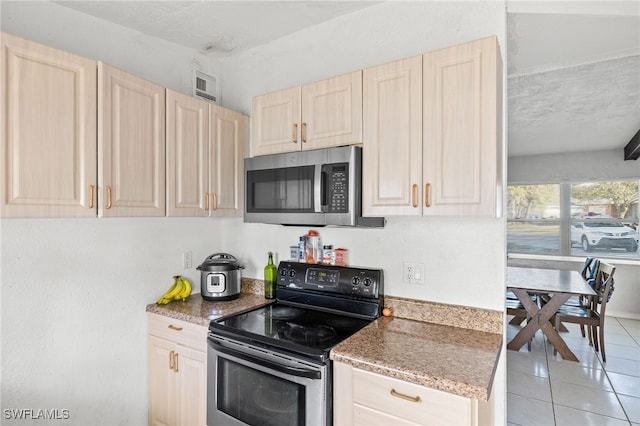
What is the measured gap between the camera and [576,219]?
18.5ft

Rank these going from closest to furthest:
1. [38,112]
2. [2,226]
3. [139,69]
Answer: [38,112] → [2,226] → [139,69]

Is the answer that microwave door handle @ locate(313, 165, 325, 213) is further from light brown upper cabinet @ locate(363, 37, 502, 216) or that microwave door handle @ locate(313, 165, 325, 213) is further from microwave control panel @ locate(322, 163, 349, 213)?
light brown upper cabinet @ locate(363, 37, 502, 216)

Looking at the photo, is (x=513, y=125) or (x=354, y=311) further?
(x=513, y=125)

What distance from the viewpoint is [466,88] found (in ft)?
4.87

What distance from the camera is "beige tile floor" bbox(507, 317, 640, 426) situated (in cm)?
253

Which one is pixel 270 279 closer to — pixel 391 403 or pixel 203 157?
pixel 203 157

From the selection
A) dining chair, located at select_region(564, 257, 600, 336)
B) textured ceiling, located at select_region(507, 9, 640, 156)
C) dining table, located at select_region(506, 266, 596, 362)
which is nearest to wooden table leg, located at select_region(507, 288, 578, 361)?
dining table, located at select_region(506, 266, 596, 362)

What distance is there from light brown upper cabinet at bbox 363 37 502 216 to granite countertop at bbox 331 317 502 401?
0.56 meters

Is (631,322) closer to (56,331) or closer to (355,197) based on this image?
(355,197)

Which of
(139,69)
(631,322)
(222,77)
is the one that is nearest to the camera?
(139,69)

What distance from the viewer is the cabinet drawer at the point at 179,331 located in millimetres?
1853

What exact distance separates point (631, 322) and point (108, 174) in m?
6.40

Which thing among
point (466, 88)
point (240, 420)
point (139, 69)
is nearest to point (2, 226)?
point (139, 69)

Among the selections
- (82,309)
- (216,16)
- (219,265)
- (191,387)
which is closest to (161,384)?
(191,387)
